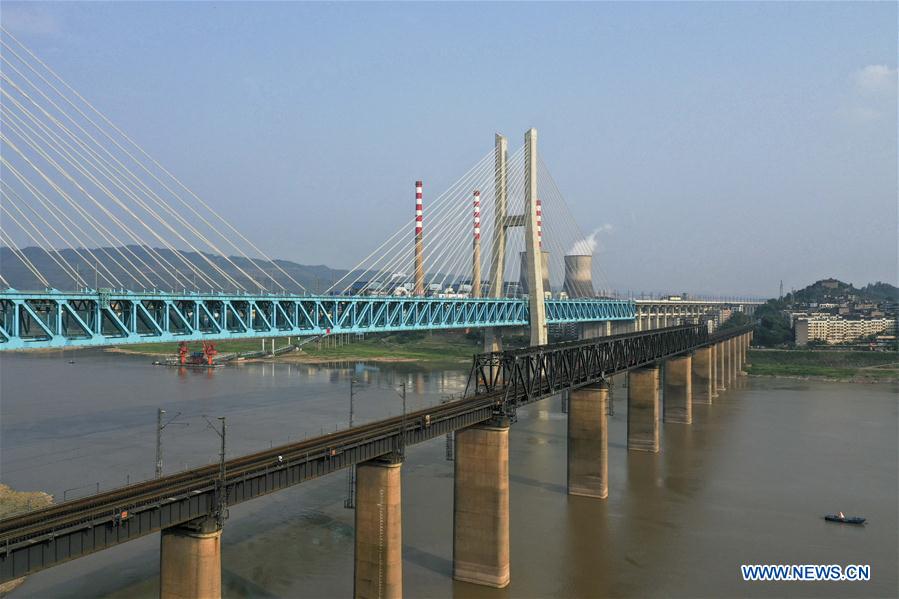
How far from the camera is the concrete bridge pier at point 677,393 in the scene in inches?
2842

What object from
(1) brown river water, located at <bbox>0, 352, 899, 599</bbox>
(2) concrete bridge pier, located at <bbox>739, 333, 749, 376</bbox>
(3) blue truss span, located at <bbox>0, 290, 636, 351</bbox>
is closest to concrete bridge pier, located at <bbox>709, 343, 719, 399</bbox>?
(1) brown river water, located at <bbox>0, 352, 899, 599</bbox>

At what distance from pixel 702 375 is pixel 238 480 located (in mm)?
76531

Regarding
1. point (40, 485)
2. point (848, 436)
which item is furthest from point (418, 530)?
point (848, 436)

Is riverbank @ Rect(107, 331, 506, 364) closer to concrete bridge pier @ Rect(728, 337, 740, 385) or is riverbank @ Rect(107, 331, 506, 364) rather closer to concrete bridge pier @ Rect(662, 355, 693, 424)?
concrete bridge pier @ Rect(728, 337, 740, 385)

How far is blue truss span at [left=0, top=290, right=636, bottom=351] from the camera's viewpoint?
107 ft

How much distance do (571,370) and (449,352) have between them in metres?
109

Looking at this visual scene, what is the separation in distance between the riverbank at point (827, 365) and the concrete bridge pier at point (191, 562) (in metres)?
118

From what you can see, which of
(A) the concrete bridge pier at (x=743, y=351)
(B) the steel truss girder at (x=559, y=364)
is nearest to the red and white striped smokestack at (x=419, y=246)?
(B) the steel truss girder at (x=559, y=364)

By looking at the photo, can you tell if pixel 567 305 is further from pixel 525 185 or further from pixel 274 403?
pixel 274 403

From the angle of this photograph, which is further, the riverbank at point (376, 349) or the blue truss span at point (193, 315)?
the riverbank at point (376, 349)

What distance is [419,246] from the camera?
277 ft

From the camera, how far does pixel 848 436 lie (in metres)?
64.6

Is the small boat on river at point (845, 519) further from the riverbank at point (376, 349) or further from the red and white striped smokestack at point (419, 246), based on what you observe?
the riverbank at point (376, 349)

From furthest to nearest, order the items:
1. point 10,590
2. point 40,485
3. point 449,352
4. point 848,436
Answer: point 449,352 < point 848,436 < point 40,485 < point 10,590
